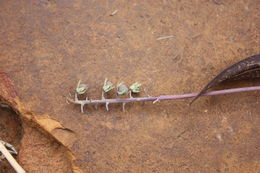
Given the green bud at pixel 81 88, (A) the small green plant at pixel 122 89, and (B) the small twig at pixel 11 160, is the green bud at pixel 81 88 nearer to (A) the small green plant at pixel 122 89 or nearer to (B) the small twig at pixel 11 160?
(A) the small green plant at pixel 122 89

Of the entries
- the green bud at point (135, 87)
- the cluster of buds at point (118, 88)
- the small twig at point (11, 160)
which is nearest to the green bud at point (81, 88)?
the cluster of buds at point (118, 88)

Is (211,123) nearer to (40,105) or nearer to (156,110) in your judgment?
(156,110)

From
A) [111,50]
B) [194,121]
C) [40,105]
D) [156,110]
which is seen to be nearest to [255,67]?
[194,121]

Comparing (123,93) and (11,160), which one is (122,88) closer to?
(123,93)

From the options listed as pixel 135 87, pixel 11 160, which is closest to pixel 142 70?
pixel 135 87

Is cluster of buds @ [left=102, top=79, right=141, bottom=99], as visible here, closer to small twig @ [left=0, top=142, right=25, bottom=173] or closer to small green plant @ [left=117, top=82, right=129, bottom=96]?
small green plant @ [left=117, top=82, right=129, bottom=96]
